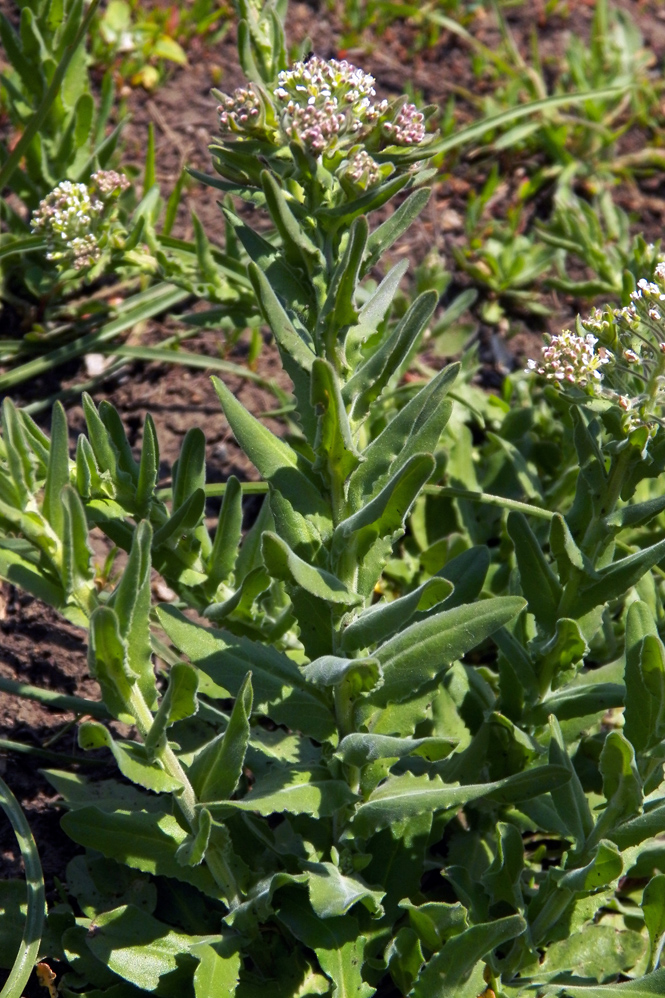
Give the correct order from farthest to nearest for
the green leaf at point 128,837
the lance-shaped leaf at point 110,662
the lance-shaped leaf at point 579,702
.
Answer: the lance-shaped leaf at point 579,702 → the green leaf at point 128,837 → the lance-shaped leaf at point 110,662

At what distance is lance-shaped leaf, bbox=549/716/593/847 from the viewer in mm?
2197

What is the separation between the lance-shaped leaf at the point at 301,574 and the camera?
1.79 metres

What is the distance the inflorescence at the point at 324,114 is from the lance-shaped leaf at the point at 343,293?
0.57 ft

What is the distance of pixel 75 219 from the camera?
295 cm

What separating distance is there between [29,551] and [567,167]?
3404 millimetres

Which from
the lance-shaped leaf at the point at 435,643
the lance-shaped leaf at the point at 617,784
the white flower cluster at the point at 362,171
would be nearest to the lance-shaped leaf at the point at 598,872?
the lance-shaped leaf at the point at 617,784

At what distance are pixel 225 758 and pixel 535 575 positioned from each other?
843 mm

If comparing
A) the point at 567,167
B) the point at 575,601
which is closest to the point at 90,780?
the point at 575,601

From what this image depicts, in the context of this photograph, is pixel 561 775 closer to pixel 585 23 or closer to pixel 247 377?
pixel 247 377

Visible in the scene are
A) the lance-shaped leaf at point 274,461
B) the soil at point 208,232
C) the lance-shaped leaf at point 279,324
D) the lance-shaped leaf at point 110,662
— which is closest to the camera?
the lance-shaped leaf at point 110,662

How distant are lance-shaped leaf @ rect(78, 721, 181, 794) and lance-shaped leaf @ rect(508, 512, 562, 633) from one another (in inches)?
36.0

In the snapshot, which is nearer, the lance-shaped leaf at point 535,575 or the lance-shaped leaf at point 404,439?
the lance-shaped leaf at point 404,439

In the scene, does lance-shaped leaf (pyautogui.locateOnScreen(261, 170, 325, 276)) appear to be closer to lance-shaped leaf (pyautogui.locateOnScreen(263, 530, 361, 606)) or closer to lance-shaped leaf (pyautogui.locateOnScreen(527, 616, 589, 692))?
lance-shaped leaf (pyautogui.locateOnScreen(263, 530, 361, 606))

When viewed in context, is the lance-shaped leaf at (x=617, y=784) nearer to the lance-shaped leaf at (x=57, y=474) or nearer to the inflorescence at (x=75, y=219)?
the lance-shaped leaf at (x=57, y=474)
